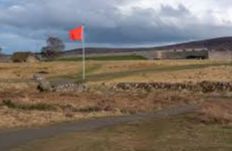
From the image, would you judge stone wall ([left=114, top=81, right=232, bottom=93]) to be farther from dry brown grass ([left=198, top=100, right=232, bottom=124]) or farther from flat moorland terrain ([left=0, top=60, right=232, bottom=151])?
dry brown grass ([left=198, top=100, right=232, bottom=124])

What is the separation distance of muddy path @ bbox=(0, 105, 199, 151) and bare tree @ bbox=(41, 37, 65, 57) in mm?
101809

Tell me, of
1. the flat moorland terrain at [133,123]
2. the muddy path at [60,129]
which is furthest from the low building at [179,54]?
the muddy path at [60,129]

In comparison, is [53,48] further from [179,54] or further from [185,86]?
[185,86]

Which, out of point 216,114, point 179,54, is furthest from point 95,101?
point 179,54

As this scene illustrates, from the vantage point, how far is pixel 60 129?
22438 millimetres

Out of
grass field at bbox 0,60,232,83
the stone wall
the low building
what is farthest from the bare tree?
the stone wall

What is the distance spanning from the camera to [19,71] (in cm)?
8006

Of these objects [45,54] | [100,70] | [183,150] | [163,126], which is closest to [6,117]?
[163,126]

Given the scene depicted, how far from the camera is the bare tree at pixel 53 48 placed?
13138 cm

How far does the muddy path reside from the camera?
62.2 ft

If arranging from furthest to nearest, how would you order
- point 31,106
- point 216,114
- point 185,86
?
point 185,86, point 31,106, point 216,114

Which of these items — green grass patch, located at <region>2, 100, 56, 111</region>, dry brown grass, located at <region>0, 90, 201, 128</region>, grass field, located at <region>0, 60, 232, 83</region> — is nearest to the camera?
dry brown grass, located at <region>0, 90, 201, 128</region>

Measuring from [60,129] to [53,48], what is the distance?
366ft

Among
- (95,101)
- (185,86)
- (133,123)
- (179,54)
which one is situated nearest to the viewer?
(133,123)
